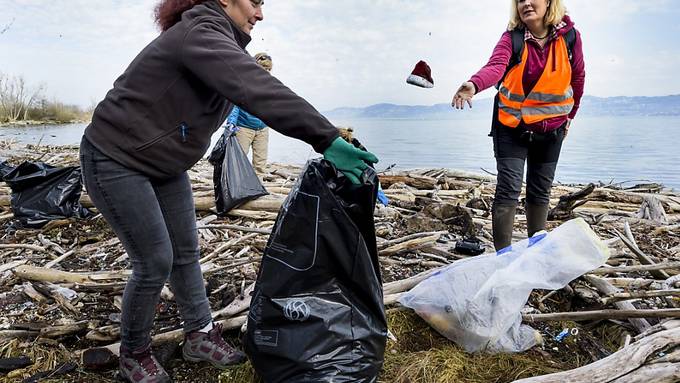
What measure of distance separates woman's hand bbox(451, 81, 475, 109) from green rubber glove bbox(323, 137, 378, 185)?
1225mm

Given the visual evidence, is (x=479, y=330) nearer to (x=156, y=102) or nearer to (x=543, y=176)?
(x=543, y=176)

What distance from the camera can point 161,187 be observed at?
7.32 feet

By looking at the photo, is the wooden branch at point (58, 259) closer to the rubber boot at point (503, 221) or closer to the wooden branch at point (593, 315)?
the rubber boot at point (503, 221)

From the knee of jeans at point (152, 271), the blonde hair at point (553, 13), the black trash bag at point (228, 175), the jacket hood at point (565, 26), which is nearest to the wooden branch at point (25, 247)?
the black trash bag at point (228, 175)

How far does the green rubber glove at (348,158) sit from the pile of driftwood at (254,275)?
3.88 ft

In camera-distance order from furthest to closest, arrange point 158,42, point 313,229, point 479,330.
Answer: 1. point 479,330
2. point 313,229
3. point 158,42

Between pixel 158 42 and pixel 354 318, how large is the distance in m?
1.38

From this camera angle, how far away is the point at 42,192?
505 cm

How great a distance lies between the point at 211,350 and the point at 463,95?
79.6 inches

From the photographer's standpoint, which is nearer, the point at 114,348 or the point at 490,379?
the point at 490,379

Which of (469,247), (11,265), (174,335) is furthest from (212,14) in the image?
(11,265)

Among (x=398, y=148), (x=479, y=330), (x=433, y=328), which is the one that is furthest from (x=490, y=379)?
(x=398, y=148)

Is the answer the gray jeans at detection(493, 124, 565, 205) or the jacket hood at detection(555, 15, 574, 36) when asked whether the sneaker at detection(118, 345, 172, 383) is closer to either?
the gray jeans at detection(493, 124, 565, 205)

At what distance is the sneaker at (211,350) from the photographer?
95.2 inches
